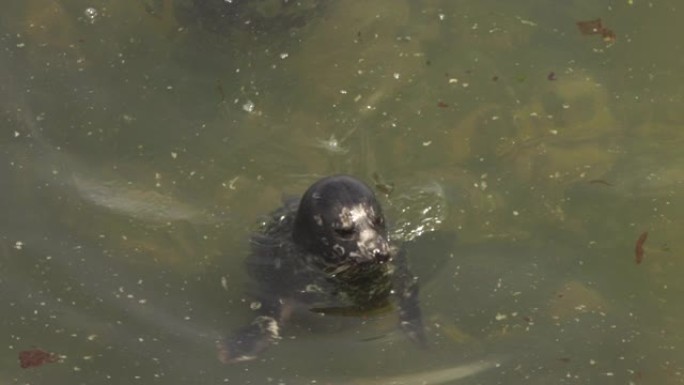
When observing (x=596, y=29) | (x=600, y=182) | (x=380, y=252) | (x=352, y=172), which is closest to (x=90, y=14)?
(x=352, y=172)

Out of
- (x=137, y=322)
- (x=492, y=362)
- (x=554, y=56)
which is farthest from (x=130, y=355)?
(x=554, y=56)

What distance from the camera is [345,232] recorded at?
7121 millimetres

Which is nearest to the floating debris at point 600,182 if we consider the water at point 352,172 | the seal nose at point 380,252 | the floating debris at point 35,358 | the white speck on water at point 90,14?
the water at point 352,172

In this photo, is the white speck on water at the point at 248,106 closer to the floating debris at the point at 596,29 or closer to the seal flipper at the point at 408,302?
the seal flipper at the point at 408,302

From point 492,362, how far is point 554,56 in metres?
2.89

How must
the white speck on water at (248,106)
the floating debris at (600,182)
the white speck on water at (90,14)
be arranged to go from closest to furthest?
the floating debris at (600,182) → the white speck on water at (248,106) → the white speck on water at (90,14)

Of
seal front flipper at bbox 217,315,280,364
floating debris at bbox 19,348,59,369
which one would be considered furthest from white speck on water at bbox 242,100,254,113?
floating debris at bbox 19,348,59,369

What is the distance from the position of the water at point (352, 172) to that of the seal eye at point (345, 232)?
1.91ft

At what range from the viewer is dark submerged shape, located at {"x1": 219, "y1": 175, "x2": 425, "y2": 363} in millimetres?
7082

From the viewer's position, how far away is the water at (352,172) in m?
7.12

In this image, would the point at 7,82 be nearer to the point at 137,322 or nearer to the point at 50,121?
the point at 50,121

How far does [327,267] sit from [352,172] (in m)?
1.16

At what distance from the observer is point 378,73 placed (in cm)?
891

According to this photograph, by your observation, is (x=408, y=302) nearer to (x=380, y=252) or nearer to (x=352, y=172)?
(x=380, y=252)
